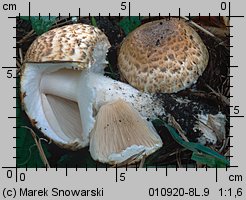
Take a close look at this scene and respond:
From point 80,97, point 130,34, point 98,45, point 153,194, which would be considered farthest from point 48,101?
point 153,194

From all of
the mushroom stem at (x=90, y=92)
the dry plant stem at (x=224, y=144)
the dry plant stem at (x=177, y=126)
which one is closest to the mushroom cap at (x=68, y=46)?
the mushroom stem at (x=90, y=92)

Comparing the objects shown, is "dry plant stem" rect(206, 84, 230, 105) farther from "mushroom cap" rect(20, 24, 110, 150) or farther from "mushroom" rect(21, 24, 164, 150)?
"mushroom cap" rect(20, 24, 110, 150)

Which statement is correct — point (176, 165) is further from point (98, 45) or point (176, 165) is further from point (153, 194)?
point (98, 45)

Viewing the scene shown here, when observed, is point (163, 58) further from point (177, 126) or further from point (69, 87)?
point (69, 87)

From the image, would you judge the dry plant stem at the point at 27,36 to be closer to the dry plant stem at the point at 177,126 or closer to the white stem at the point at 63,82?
the white stem at the point at 63,82

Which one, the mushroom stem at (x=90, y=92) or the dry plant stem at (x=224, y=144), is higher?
the mushroom stem at (x=90, y=92)
